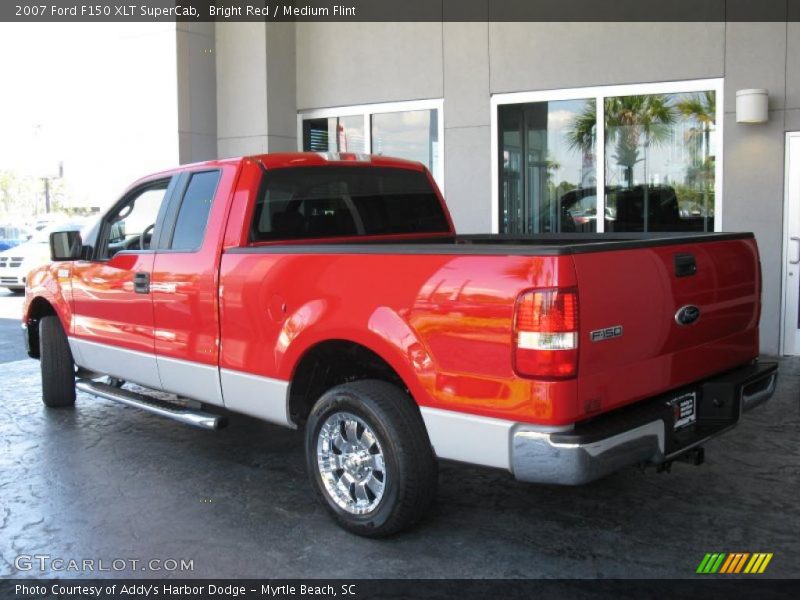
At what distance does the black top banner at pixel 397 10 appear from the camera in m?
8.80

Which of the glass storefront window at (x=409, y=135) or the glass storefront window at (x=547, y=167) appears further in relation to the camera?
the glass storefront window at (x=409, y=135)

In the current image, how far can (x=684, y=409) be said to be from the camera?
4004 millimetres

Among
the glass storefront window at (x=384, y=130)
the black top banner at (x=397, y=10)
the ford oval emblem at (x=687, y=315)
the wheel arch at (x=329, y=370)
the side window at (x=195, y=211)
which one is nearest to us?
the ford oval emblem at (x=687, y=315)

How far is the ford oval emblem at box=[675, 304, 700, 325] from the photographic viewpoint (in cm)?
386

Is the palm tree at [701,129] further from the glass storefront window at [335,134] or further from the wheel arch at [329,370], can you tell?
the wheel arch at [329,370]

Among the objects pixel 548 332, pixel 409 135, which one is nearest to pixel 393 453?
pixel 548 332

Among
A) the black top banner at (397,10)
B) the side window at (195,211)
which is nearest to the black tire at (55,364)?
the side window at (195,211)

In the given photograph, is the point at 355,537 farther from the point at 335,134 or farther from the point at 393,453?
the point at 335,134

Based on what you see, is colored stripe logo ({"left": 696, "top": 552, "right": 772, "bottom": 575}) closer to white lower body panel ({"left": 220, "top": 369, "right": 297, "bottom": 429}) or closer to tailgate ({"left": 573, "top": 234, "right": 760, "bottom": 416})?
tailgate ({"left": 573, "top": 234, "right": 760, "bottom": 416})

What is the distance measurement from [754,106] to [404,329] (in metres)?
6.20

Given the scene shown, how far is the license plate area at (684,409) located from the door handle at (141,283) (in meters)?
3.38

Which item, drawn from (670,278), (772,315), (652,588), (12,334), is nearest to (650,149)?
(772,315)

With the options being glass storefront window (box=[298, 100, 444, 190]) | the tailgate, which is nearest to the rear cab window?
the tailgate

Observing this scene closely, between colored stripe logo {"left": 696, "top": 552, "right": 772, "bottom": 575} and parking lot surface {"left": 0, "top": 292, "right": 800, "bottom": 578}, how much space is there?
0.06 metres
